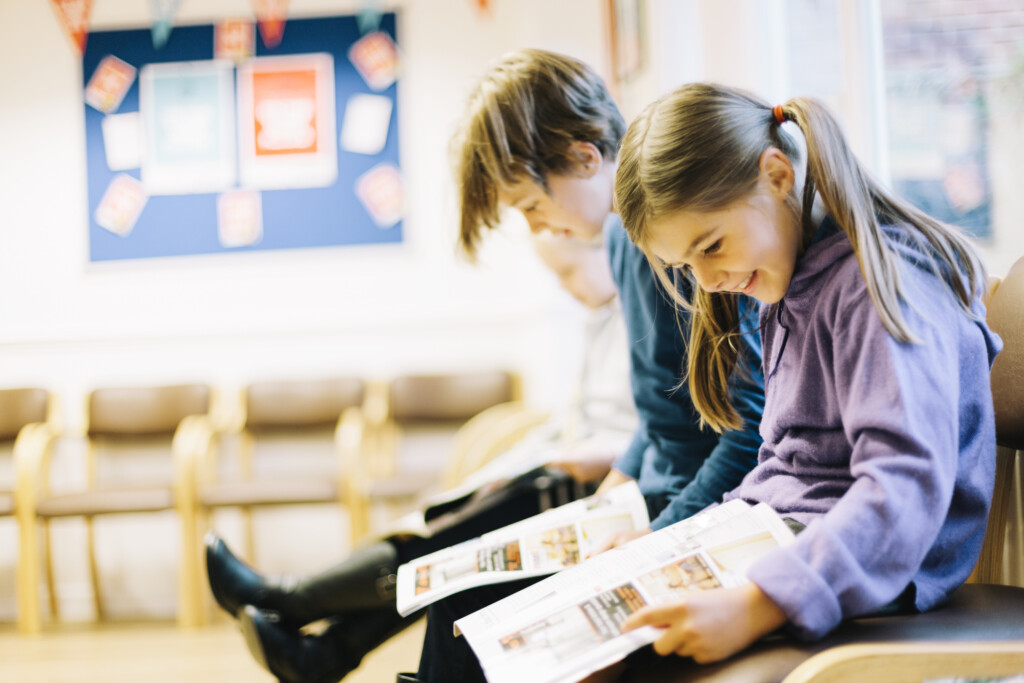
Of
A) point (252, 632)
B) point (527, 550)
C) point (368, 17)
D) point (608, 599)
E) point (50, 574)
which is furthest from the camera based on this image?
point (368, 17)

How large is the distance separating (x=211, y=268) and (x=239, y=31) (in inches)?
36.4

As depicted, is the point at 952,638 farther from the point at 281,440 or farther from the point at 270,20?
the point at 270,20

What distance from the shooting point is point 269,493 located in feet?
9.23

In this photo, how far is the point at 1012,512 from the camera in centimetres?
113

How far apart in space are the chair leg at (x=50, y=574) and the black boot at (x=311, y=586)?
6.63ft

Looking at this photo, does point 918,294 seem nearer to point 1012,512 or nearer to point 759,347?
point 759,347

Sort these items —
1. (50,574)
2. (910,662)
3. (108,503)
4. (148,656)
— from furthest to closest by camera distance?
1. (50,574)
2. (108,503)
3. (148,656)
4. (910,662)

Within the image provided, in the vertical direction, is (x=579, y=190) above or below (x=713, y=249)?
above

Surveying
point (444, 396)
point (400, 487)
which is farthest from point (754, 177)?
point (444, 396)

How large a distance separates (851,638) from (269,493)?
7.66ft

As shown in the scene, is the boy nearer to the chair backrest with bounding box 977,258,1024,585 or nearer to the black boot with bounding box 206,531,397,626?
the chair backrest with bounding box 977,258,1024,585

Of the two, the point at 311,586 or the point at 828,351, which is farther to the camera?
the point at 311,586

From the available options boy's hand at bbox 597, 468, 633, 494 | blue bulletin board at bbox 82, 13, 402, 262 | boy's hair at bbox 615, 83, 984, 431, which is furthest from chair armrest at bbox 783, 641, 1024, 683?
blue bulletin board at bbox 82, 13, 402, 262

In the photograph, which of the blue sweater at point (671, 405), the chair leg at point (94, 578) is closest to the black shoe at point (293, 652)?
the blue sweater at point (671, 405)
